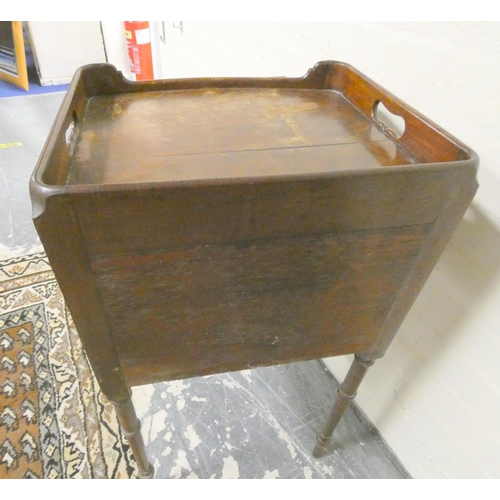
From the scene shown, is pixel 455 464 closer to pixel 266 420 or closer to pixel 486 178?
pixel 266 420

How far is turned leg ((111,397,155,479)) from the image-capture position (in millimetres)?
719

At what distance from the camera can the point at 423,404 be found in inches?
35.9

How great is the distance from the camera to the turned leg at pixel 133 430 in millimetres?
719

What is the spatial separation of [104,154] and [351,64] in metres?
0.58

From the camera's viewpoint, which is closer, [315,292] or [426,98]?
[315,292]

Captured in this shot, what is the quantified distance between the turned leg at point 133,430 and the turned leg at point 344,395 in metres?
0.43

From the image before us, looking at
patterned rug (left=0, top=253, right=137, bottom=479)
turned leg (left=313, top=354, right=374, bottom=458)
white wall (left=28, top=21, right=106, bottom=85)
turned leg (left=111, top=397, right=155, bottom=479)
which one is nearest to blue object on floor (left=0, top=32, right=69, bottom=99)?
white wall (left=28, top=21, right=106, bottom=85)

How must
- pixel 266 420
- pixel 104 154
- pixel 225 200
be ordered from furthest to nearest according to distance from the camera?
pixel 266 420
pixel 104 154
pixel 225 200

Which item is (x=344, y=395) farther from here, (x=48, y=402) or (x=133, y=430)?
(x=48, y=402)

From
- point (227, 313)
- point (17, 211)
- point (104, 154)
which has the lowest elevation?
point (17, 211)

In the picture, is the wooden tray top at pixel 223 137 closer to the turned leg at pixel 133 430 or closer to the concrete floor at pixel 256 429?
the turned leg at pixel 133 430

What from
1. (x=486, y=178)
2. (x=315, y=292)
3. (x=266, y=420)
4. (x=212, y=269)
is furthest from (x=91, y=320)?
(x=266, y=420)

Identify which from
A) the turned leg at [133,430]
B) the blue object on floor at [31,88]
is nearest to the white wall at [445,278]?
the turned leg at [133,430]

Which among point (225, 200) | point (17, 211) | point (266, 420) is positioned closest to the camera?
point (225, 200)
